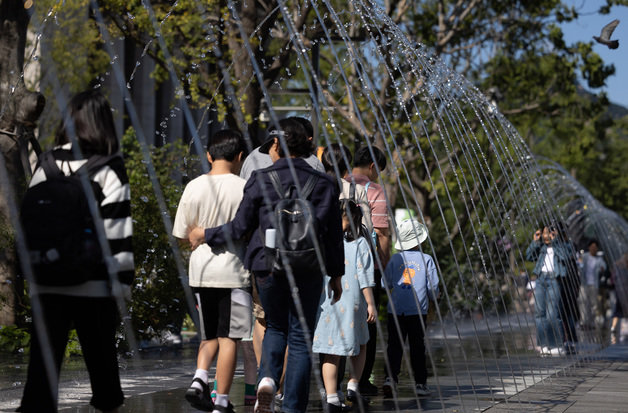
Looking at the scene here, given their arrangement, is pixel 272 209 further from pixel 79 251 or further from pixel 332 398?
pixel 79 251

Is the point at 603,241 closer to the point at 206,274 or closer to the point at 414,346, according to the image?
the point at 414,346

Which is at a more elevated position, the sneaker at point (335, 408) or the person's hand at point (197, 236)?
the person's hand at point (197, 236)

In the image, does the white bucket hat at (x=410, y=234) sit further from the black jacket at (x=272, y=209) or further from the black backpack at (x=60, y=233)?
the black backpack at (x=60, y=233)

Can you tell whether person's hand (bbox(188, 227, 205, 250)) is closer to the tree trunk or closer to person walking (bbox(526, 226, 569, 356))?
the tree trunk

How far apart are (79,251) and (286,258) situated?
5.44 ft

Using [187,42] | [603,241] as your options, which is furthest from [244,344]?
[603,241]

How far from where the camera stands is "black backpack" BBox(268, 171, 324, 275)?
239 inches

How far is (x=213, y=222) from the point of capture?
22.1 ft

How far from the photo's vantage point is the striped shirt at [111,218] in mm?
4695

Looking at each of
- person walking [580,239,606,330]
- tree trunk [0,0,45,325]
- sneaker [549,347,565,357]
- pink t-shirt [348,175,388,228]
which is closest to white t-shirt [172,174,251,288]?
pink t-shirt [348,175,388,228]

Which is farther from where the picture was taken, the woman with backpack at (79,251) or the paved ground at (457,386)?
the paved ground at (457,386)

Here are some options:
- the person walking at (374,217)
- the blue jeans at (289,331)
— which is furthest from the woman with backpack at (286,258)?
the person walking at (374,217)

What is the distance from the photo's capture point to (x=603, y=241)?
103 feet

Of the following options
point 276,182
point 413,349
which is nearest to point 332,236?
point 276,182
